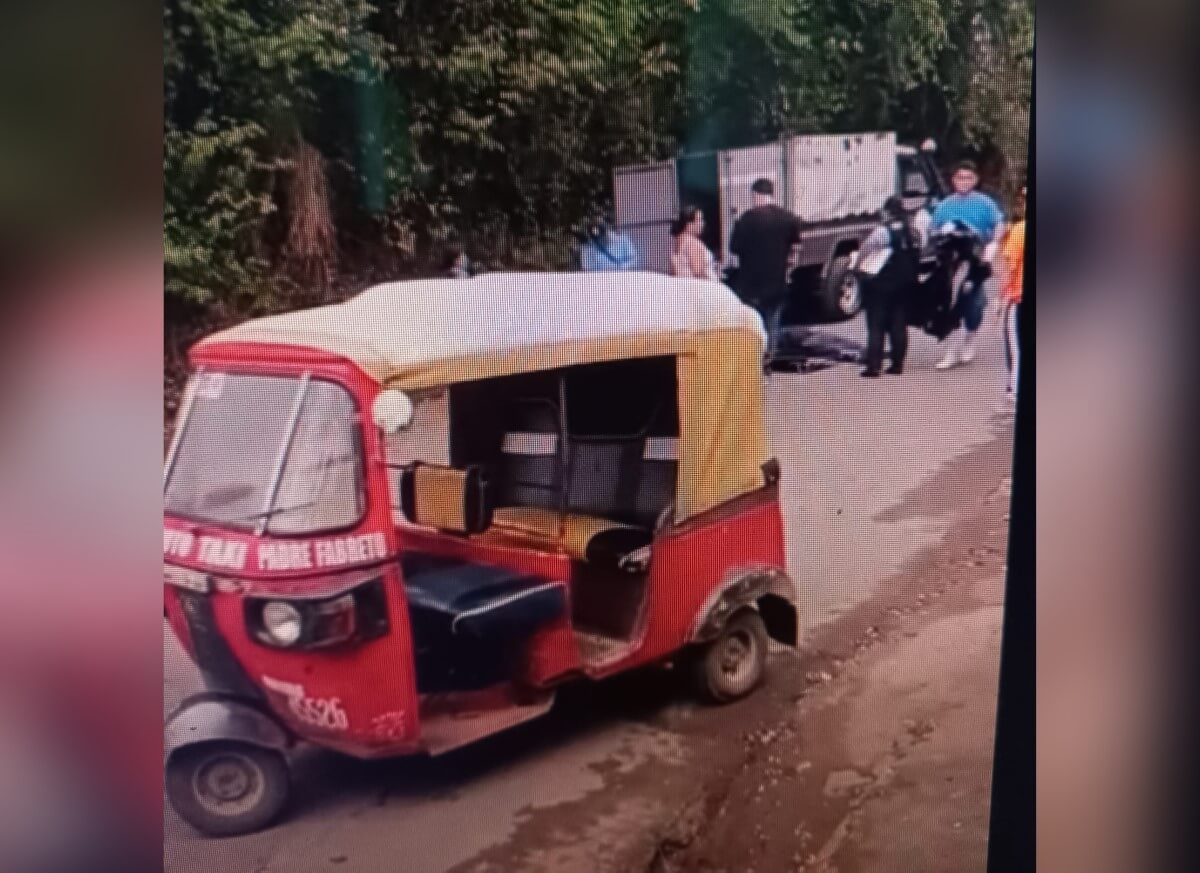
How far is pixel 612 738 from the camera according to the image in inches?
44.1

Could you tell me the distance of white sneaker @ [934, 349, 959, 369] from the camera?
1.11m

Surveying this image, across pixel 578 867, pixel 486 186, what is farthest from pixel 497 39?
pixel 578 867

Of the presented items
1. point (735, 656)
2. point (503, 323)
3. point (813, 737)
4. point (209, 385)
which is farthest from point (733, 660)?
point (209, 385)

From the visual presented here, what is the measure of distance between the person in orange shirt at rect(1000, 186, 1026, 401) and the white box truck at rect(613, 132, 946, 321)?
80mm

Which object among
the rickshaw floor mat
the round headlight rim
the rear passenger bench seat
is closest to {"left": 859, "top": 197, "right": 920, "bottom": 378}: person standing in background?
the rear passenger bench seat

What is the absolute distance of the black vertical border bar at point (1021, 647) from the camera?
112cm

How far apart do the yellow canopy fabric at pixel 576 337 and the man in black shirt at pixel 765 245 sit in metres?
0.02

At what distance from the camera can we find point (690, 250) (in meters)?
1.09

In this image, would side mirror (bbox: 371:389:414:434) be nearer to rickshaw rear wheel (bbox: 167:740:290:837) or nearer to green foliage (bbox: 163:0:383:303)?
green foliage (bbox: 163:0:383:303)

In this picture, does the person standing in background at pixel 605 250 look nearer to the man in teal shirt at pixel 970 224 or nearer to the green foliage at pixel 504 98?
the green foliage at pixel 504 98

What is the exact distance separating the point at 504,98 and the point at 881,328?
1.34 feet

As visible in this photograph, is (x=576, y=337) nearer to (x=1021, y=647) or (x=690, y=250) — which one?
(x=690, y=250)
